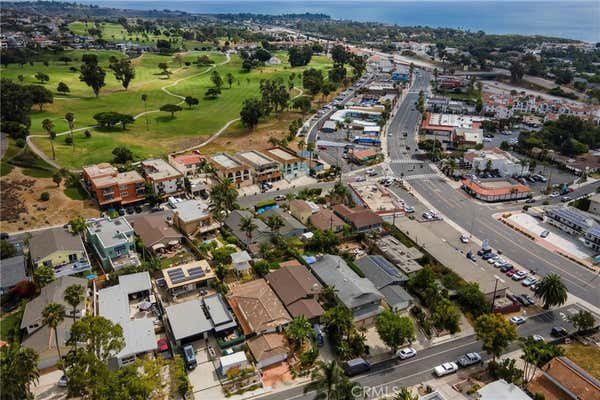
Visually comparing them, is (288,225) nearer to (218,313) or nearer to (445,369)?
(218,313)

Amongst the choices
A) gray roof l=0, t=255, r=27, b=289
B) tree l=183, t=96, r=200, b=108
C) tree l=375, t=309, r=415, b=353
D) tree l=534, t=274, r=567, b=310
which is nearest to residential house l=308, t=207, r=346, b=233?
tree l=375, t=309, r=415, b=353

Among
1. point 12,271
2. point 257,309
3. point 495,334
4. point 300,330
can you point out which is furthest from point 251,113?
point 495,334

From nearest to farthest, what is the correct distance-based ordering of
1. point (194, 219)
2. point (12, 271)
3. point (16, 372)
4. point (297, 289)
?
point (16, 372) → point (297, 289) → point (12, 271) → point (194, 219)

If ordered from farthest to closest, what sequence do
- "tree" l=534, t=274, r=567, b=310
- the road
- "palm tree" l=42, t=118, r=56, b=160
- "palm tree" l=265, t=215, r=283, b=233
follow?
"palm tree" l=42, t=118, r=56, b=160, "palm tree" l=265, t=215, r=283, b=233, "tree" l=534, t=274, r=567, b=310, the road

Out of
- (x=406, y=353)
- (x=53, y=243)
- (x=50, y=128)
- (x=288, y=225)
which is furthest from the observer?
(x=50, y=128)

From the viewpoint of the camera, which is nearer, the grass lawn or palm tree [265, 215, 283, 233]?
the grass lawn

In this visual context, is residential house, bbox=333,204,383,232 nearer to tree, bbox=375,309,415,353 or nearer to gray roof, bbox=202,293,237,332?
tree, bbox=375,309,415,353
